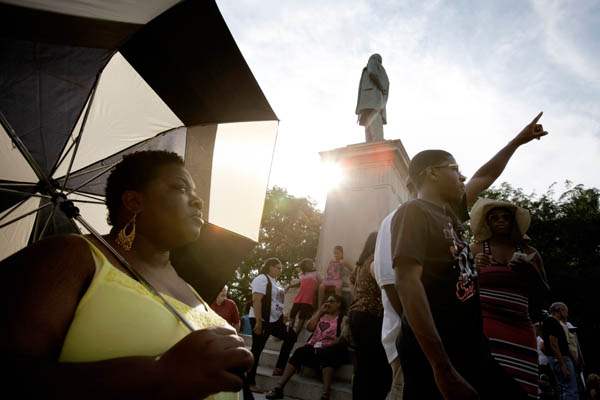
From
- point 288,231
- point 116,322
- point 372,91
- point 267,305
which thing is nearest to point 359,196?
point 267,305

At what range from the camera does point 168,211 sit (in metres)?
1.52

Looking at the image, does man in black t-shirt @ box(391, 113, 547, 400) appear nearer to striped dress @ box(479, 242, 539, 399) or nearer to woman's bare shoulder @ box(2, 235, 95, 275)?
striped dress @ box(479, 242, 539, 399)

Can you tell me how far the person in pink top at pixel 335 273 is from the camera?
22.6 ft

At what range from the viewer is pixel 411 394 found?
1950 mm

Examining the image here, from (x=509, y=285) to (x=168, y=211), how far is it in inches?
96.9

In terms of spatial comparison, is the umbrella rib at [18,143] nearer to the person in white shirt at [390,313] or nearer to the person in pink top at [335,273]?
the person in white shirt at [390,313]

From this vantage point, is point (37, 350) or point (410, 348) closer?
point (37, 350)

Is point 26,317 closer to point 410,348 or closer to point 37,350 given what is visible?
point 37,350

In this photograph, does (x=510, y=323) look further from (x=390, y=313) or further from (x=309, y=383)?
(x=309, y=383)

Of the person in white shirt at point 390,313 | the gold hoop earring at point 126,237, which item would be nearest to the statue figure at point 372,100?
the person in white shirt at point 390,313

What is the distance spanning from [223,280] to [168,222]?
1093 millimetres

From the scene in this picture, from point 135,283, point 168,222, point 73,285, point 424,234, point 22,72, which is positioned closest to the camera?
point 73,285

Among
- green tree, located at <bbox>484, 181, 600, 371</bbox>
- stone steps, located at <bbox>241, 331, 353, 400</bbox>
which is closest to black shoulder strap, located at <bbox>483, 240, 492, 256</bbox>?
stone steps, located at <bbox>241, 331, 353, 400</bbox>

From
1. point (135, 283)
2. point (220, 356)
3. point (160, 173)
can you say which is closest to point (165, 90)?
point (160, 173)
